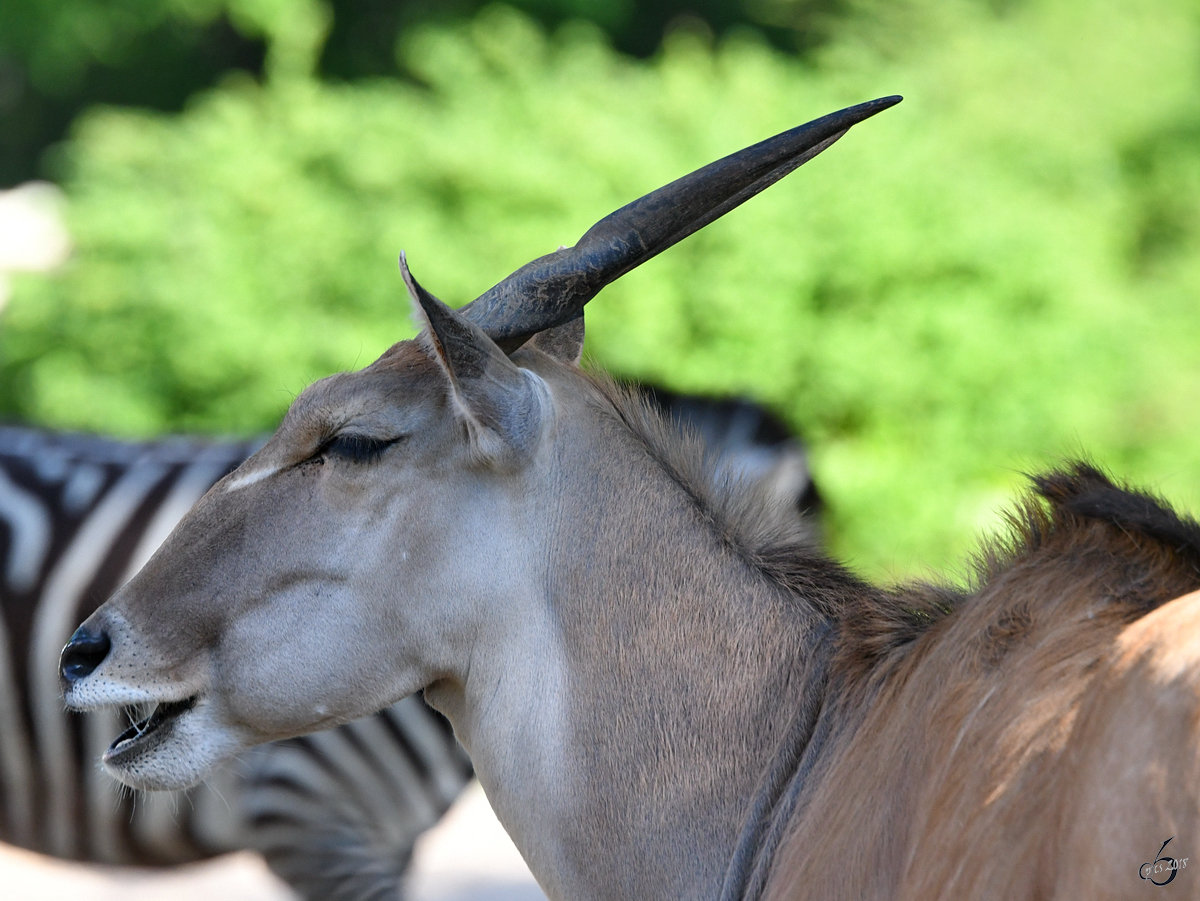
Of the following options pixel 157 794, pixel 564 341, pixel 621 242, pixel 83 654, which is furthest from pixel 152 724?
pixel 157 794

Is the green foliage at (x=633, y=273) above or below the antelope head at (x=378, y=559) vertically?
above

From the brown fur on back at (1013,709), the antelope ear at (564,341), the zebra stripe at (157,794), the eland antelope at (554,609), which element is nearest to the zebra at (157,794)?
the zebra stripe at (157,794)

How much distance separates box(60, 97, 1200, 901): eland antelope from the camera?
9.31 ft

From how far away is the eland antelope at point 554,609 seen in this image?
112 inches

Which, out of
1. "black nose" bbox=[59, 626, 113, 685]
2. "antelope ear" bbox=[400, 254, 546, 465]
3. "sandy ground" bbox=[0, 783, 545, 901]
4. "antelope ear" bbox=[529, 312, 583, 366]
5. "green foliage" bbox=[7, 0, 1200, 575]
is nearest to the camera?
"antelope ear" bbox=[400, 254, 546, 465]

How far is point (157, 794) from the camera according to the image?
16.6 feet

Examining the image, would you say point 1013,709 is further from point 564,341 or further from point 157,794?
point 157,794

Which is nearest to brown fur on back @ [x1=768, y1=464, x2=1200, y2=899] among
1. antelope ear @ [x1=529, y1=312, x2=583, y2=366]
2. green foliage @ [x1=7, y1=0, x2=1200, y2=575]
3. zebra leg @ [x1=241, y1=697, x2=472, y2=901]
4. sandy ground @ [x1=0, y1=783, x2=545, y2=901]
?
antelope ear @ [x1=529, y1=312, x2=583, y2=366]

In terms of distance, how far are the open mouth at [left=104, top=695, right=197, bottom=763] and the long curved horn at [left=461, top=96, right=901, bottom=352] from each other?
1137 millimetres

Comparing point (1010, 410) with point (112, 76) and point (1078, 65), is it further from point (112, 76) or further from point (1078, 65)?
point (112, 76)

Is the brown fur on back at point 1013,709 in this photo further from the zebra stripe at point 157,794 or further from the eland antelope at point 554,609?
the zebra stripe at point 157,794

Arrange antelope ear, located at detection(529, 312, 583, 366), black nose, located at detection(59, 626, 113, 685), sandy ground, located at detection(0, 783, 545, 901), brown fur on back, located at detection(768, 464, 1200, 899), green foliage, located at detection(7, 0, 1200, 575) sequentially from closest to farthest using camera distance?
brown fur on back, located at detection(768, 464, 1200, 899) < black nose, located at detection(59, 626, 113, 685) < antelope ear, located at detection(529, 312, 583, 366) < sandy ground, located at detection(0, 783, 545, 901) < green foliage, located at detection(7, 0, 1200, 575)

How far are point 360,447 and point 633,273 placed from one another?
5.21 metres

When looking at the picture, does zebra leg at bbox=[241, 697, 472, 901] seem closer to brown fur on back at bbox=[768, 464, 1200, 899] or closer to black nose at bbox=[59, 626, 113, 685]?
black nose at bbox=[59, 626, 113, 685]
